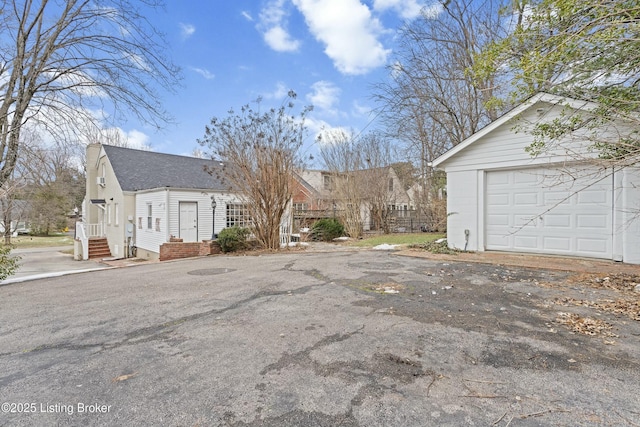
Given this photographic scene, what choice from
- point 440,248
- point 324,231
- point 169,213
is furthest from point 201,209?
point 440,248

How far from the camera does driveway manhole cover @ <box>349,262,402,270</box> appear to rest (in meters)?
6.80

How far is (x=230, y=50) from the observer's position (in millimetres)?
10094

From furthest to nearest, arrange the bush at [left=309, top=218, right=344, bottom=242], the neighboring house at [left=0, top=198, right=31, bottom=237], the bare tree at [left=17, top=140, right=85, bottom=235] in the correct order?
the bare tree at [left=17, top=140, right=85, bottom=235] → the neighboring house at [left=0, top=198, right=31, bottom=237] → the bush at [left=309, top=218, right=344, bottom=242]

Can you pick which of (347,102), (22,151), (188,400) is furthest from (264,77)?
(188,400)

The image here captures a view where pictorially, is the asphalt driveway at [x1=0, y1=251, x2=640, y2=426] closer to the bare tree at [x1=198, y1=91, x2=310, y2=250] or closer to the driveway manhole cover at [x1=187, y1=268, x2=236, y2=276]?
the driveway manhole cover at [x1=187, y1=268, x2=236, y2=276]

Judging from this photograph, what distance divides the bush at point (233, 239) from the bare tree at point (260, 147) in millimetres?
1359

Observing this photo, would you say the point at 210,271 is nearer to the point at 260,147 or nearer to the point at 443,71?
the point at 260,147

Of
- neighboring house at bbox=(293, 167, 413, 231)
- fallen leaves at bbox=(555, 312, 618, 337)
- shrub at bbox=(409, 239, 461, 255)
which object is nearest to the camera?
fallen leaves at bbox=(555, 312, 618, 337)

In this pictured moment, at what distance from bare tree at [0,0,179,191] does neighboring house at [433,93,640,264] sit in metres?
8.19

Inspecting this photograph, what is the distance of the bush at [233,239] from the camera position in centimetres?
1146

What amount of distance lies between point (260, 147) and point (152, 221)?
25.6 ft

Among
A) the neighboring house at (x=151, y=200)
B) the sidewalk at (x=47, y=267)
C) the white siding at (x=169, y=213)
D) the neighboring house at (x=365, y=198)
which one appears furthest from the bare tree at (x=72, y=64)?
the neighboring house at (x=365, y=198)

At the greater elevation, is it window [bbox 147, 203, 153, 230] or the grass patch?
window [bbox 147, 203, 153, 230]

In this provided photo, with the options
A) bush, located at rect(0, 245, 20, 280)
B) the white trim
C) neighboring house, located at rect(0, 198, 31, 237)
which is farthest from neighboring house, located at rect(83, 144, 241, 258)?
neighboring house, located at rect(0, 198, 31, 237)
